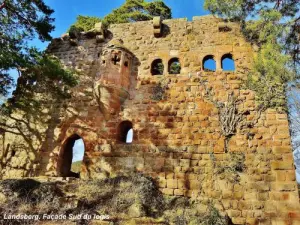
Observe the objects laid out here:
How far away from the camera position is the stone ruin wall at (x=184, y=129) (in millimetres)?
6887

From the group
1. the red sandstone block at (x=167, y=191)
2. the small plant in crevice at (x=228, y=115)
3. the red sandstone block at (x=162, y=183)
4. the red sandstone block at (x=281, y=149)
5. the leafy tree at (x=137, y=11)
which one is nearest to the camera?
the red sandstone block at (x=281, y=149)

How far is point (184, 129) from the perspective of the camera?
7.91 meters

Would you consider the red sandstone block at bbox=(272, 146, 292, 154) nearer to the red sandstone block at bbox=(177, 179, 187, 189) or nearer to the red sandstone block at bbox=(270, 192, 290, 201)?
the red sandstone block at bbox=(270, 192, 290, 201)

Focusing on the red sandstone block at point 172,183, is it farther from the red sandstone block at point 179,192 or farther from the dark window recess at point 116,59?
the dark window recess at point 116,59

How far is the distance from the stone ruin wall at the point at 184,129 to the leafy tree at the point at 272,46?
1.17ft

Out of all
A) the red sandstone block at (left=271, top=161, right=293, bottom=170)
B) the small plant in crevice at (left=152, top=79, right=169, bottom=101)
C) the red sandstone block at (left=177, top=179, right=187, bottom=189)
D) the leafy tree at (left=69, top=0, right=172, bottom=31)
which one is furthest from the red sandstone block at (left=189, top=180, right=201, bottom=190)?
the leafy tree at (left=69, top=0, right=172, bottom=31)

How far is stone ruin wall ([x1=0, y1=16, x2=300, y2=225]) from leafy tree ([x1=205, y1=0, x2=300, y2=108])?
1.17ft

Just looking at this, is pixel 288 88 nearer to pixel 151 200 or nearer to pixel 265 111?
pixel 265 111

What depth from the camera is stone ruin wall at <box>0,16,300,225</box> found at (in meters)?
6.89

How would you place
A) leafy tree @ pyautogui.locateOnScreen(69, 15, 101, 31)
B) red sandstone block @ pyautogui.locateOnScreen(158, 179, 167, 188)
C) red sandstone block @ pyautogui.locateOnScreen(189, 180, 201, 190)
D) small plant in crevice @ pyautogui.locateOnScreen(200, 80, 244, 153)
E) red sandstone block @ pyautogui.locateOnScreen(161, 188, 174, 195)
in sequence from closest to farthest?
1. red sandstone block @ pyautogui.locateOnScreen(189, 180, 201, 190)
2. red sandstone block @ pyautogui.locateOnScreen(161, 188, 174, 195)
3. red sandstone block @ pyautogui.locateOnScreen(158, 179, 167, 188)
4. small plant in crevice @ pyautogui.locateOnScreen(200, 80, 244, 153)
5. leafy tree @ pyautogui.locateOnScreen(69, 15, 101, 31)

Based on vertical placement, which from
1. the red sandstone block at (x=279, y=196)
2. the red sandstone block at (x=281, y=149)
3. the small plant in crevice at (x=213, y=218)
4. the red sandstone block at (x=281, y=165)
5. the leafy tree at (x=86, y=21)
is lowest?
the small plant in crevice at (x=213, y=218)

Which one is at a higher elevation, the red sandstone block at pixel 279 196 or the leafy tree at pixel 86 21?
the leafy tree at pixel 86 21

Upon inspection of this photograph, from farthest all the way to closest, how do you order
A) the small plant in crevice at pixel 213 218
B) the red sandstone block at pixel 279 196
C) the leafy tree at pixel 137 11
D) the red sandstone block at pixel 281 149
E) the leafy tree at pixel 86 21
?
the leafy tree at pixel 137 11, the leafy tree at pixel 86 21, the red sandstone block at pixel 281 149, the red sandstone block at pixel 279 196, the small plant in crevice at pixel 213 218

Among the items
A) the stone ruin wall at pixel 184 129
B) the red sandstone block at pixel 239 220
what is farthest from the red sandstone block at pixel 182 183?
the red sandstone block at pixel 239 220
